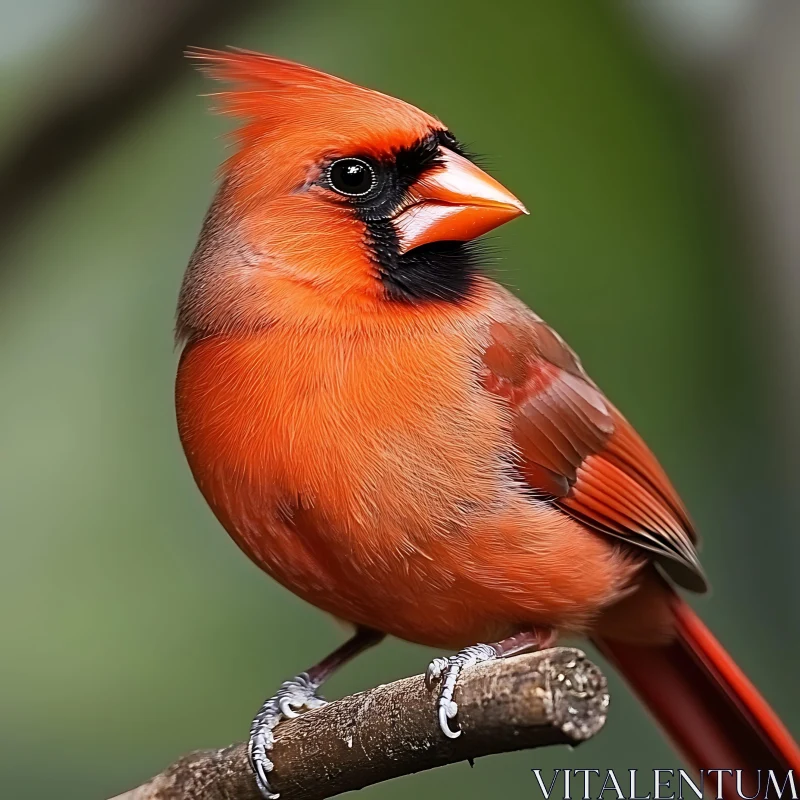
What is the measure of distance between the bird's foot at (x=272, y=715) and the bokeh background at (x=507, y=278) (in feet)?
3.16

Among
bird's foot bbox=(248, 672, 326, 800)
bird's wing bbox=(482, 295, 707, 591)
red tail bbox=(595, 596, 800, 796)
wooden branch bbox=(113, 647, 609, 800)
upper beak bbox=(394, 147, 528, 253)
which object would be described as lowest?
red tail bbox=(595, 596, 800, 796)

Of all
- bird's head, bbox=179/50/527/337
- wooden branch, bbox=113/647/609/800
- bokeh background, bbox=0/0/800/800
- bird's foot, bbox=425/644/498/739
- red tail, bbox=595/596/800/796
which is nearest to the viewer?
wooden branch, bbox=113/647/609/800

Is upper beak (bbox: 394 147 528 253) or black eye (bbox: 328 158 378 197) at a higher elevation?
black eye (bbox: 328 158 378 197)

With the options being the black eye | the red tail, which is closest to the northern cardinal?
the black eye

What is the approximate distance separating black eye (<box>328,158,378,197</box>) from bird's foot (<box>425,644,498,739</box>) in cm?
74

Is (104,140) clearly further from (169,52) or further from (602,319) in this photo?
(602,319)

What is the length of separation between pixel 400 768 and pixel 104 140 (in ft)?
4.56

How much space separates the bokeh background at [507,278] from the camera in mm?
2945

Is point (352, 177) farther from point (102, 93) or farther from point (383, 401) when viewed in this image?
point (102, 93)

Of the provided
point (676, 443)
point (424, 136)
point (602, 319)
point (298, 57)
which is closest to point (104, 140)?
point (424, 136)

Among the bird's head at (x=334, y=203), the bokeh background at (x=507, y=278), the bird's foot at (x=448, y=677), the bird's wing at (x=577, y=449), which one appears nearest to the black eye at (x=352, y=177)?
the bird's head at (x=334, y=203)

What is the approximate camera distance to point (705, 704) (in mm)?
2275

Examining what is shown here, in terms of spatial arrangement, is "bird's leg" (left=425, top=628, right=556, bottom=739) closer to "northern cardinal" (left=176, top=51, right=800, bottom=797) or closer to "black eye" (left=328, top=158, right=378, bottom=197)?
"northern cardinal" (left=176, top=51, right=800, bottom=797)

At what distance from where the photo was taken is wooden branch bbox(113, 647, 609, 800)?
51.1 inches
